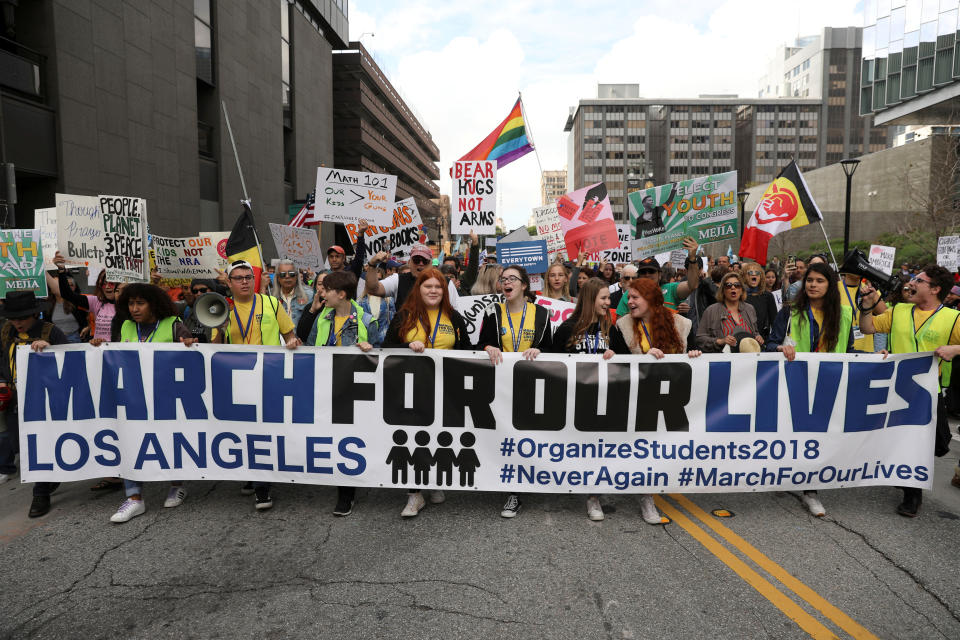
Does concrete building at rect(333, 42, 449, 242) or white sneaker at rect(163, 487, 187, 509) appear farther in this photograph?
concrete building at rect(333, 42, 449, 242)

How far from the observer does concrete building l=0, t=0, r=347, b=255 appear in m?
14.5

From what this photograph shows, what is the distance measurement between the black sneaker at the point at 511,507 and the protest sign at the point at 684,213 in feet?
17.7

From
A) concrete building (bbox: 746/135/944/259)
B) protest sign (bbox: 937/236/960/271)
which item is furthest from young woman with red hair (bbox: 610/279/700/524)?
concrete building (bbox: 746/135/944/259)

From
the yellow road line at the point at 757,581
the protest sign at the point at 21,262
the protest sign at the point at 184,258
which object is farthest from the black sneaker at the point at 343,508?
the protest sign at the point at 184,258

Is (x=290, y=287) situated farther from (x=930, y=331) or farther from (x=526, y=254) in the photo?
(x=930, y=331)

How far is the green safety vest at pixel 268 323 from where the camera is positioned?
4957 millimetres

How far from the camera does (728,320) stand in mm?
5871

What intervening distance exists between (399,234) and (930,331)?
22.0ft

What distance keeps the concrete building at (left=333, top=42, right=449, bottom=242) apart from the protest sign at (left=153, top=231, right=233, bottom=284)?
41177 mm

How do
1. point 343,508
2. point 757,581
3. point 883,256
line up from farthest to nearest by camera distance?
point 883,256 < point 343,508 < point 757,581

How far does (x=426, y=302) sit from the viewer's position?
475cm

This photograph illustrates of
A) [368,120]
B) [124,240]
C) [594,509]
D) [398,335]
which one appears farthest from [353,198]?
[368,120]

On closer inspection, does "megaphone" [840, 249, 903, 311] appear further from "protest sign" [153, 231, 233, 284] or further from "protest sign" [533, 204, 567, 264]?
"protest sign" [153, 231, 233, 284]

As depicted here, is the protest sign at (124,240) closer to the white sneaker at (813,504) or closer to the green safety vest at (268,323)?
the green safety vest at (268,323)
